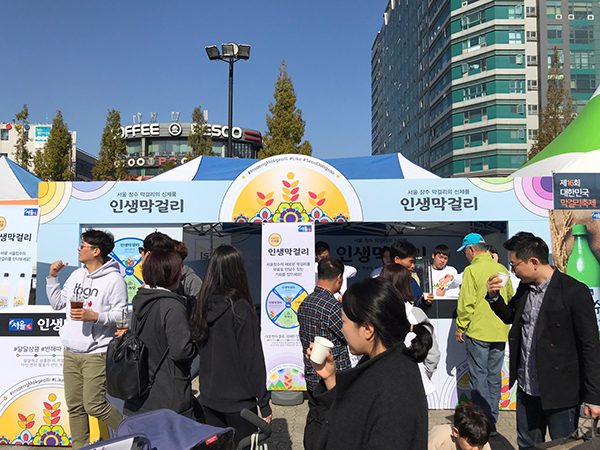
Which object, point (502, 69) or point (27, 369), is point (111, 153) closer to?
point (27, 369)

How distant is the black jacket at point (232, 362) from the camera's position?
261 cm

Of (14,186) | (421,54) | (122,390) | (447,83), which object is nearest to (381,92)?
(421,54)

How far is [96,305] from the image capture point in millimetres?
3330

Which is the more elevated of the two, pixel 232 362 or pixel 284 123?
pixel 284 123

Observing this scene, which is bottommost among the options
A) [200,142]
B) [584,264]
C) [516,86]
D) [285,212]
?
[584,264]

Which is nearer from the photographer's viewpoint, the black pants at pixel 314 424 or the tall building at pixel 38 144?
the black pants at pixel 314 424

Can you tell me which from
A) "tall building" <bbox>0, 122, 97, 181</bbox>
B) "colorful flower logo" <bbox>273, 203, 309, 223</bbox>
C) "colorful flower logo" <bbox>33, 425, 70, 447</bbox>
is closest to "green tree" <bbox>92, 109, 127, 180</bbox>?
"colorful flower logo" <bbox>273, 203, 309, 223</bbox>

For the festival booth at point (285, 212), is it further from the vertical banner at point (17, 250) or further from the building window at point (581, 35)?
the building window at point (581, 35)

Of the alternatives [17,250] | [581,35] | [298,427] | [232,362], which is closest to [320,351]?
[232,362]

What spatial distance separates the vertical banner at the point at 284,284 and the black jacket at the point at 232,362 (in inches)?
103

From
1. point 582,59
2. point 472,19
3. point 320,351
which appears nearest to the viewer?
point 320,351

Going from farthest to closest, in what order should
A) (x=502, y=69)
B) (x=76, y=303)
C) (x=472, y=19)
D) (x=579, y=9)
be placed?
(x=472, y=19) → (x=579, y=9) → (x=502, y=69) → (x=76, y=303)

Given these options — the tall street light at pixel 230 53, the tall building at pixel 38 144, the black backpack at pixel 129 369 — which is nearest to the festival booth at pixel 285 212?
the black backpack at pixel 129 369

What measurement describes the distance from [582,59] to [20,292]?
166ft
